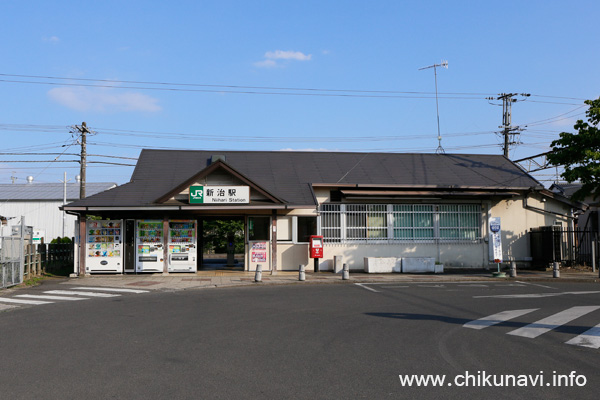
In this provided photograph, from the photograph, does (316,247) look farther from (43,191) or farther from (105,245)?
(43,191)

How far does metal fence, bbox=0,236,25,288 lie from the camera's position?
666 inches

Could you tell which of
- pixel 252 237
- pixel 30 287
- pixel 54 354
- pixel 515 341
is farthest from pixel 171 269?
pixel 515 341

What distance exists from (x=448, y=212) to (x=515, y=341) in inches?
686

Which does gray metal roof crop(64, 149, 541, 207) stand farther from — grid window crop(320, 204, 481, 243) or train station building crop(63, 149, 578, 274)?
grid window crop(320, 204, 481, 243)

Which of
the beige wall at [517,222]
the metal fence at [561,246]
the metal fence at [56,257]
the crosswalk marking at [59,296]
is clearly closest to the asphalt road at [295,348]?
the crosswalk marking at [59,296]

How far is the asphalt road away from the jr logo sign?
23.6ft

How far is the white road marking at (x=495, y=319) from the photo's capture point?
10.2m

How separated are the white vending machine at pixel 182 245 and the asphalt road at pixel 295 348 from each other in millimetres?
7642

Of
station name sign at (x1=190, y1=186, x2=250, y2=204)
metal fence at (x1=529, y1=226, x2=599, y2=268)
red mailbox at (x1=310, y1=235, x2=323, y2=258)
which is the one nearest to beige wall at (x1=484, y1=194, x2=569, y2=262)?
metal fence at (x1=529, y1=226, x2=599, y2=268)

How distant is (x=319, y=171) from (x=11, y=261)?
46.4 ft

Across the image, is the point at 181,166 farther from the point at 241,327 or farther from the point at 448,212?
the point at 241,327

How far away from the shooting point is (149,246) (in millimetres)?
21969

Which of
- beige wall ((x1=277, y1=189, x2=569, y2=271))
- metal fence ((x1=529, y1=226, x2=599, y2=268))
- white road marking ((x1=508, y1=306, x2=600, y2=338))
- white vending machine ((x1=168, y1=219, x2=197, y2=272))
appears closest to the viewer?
white road marking ((x1=508, y1=306, x2=600, y2=338))

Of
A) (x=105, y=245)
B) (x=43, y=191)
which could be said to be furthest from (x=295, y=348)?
(x=43, y=191)
